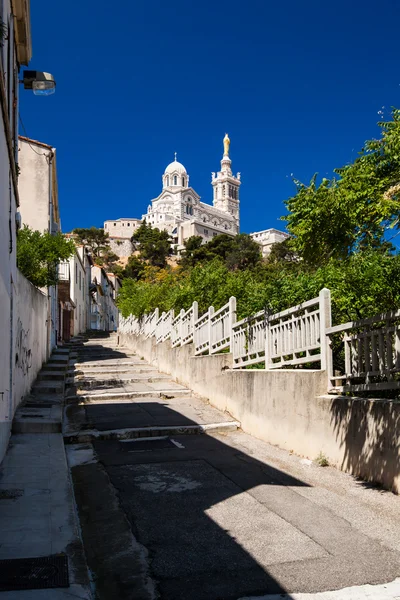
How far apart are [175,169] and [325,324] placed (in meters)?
170

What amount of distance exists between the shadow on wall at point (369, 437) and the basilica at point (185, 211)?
125m

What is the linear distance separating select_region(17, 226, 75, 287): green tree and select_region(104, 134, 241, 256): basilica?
115 metres

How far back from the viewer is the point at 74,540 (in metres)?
4.28

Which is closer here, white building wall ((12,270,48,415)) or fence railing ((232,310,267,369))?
white building wall ((12,270,48,415))

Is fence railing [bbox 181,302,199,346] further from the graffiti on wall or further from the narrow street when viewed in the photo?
the narrow street

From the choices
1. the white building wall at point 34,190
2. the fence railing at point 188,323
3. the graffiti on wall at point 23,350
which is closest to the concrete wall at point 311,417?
the fence railing at point 188,323

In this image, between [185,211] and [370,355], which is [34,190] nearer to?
[370,355]

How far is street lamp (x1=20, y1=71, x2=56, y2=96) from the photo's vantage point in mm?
10883

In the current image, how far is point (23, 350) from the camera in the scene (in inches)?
421

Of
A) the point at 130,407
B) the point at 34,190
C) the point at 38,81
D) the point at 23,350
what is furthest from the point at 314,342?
the point at 34,190

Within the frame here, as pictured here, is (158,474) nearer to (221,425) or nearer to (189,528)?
(189,528)

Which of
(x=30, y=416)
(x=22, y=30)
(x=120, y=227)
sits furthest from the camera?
(x=120, y=227)

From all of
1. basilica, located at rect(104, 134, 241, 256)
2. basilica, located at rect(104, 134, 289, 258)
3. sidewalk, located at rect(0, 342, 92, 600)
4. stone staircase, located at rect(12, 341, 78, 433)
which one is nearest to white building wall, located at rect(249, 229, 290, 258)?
basilica, located at rect(104, 134, 289, 258)

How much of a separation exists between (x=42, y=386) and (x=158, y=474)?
693 centimetres
